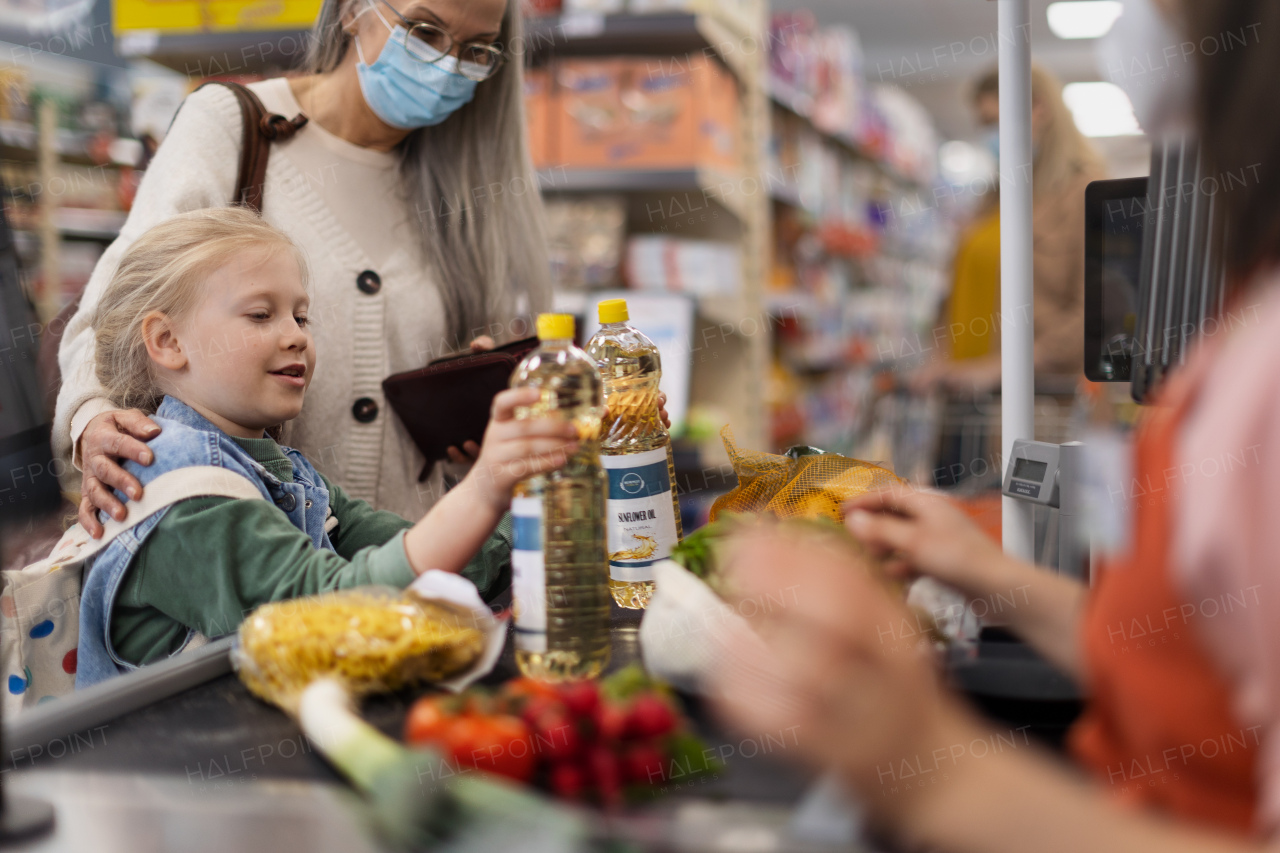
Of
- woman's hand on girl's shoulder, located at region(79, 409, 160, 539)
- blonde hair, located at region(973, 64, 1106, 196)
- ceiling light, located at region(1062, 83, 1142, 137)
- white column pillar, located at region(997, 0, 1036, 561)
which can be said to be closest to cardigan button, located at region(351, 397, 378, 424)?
woman's hand on girl's shoulder, located at region(79, 409, 160, 539)

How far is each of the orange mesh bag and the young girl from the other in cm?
35

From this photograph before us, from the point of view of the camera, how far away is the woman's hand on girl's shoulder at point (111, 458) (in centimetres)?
121

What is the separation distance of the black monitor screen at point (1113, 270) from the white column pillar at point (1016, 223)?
85 millimetres

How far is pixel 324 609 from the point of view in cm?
94

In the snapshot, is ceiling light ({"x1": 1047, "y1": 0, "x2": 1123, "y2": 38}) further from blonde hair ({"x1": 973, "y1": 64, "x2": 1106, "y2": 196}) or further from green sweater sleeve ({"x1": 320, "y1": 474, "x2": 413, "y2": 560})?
green sweater sleeve ({"x1": 320, "y1": 474, "x2": 413, "y2": 560})

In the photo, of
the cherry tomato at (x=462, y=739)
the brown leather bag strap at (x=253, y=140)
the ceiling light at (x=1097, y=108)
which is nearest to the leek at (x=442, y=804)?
the cherry tomato at (x=462, y=739)

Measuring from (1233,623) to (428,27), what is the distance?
168 cm

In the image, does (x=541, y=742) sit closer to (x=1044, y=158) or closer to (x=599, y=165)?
(x=599, y=165)

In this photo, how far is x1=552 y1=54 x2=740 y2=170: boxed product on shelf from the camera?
3389 millimetres

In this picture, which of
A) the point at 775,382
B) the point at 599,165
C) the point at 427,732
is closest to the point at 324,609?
the point at 427,732

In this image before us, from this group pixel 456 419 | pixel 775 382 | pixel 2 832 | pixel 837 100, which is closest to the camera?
pixel 2 832

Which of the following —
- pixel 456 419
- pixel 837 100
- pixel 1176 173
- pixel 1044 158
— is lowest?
pixel 456 419

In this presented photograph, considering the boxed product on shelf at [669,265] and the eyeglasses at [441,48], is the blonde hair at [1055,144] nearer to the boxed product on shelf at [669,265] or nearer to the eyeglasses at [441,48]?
the boxed product on shelf at [669,265]

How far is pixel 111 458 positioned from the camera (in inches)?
50.0
